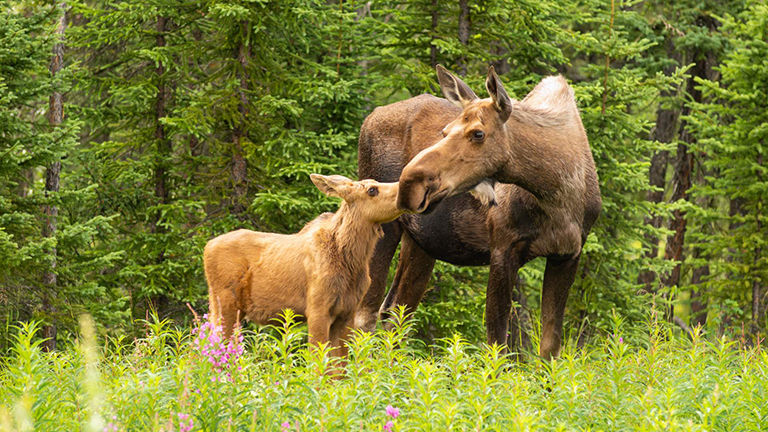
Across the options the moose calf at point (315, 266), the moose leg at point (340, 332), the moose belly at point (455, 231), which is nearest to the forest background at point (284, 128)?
the moose belly at point (455, 231)

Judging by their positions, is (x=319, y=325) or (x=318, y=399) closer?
(x=318, y=399)

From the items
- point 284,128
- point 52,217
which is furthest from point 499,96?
point 284,128

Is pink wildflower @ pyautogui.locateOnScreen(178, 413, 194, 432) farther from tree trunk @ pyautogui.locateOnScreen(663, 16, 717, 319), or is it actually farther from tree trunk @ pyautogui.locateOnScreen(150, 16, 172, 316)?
tree trunk @ pyautogui.locateOnScreen(663, 16, 717, 319)

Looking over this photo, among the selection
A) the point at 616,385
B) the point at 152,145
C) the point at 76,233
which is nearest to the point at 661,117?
the point at 152,145

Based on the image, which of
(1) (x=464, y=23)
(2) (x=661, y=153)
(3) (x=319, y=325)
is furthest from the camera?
(2) (x=661, y=153)

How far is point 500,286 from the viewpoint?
7191mm

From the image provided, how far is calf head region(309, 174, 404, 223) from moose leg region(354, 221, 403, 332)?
66.8 inches

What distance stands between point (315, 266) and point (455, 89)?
183 centimetres

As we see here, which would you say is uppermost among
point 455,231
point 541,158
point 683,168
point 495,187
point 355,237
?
point 541,158

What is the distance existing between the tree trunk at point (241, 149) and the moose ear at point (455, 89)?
524cm

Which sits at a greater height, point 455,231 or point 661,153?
point 455,231

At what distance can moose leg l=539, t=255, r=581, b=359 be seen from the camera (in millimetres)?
7383

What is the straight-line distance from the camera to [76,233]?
9.68m

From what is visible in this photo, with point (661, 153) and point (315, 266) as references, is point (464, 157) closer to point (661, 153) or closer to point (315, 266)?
point (315, 266)
